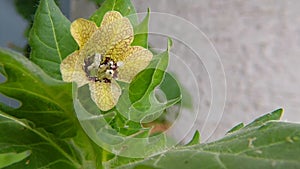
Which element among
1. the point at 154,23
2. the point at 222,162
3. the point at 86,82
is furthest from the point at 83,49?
the point at 154,23

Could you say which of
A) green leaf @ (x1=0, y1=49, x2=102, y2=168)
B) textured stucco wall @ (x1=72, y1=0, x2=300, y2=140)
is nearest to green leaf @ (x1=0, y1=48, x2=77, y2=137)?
green leaf @ (x1=0, y1=49, x2=102, y2=168)

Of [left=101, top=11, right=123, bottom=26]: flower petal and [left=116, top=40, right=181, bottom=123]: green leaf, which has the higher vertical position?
[left=101, top=11, right=123, bottom=26]: flower petal

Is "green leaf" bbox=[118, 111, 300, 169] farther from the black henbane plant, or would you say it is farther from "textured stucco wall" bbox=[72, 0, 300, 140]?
"textured stucco wall" bbox=[72, 0, 300, 140]

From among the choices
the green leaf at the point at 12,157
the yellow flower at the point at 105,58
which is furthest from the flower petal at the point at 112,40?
the green leaf at the point at 12,157

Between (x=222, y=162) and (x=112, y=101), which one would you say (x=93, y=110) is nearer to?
(x=112, y=101)

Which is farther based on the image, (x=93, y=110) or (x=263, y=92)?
(x=263, y=92)

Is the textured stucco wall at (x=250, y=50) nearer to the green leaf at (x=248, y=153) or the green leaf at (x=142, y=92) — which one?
the green leaf at (x=142, y=92)

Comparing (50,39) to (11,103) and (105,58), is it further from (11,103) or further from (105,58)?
(11,103)
